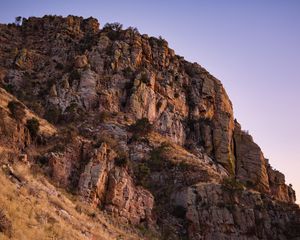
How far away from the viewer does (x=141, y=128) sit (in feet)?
175

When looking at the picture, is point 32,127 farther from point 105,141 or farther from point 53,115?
point 53,115

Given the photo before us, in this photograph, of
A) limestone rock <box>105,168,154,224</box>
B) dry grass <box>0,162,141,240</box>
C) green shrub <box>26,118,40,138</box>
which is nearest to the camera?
dry grass <box>0,162,141,240</box>

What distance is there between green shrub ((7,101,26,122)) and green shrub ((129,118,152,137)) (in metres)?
16.8

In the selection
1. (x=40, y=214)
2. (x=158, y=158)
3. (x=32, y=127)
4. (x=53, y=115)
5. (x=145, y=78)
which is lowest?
(x=40, y=214)

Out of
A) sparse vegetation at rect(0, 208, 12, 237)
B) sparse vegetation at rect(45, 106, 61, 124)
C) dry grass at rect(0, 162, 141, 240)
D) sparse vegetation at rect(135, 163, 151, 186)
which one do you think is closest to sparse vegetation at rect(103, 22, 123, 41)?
sparse vegetation at rect(45, 106, 61, 124)

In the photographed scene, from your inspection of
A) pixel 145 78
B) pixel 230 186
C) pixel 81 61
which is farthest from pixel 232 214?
pixel 81 61

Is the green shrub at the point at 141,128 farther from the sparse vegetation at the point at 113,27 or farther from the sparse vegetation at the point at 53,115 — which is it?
the sparse vegetation at the point at 113,27

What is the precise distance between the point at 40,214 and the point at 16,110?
22133 mm

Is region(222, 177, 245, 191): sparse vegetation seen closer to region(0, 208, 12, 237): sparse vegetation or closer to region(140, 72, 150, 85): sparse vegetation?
region(140, 72, 150, 85): sparse vegetation

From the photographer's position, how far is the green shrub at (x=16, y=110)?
124ft

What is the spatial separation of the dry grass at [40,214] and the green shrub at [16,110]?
12595 mm

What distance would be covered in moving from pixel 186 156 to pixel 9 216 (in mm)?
37128

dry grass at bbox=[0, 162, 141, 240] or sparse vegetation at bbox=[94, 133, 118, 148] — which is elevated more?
sparse vegetation at bbox=[94, 133, 118, 148]

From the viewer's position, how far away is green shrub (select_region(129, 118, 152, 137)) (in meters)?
53.0
